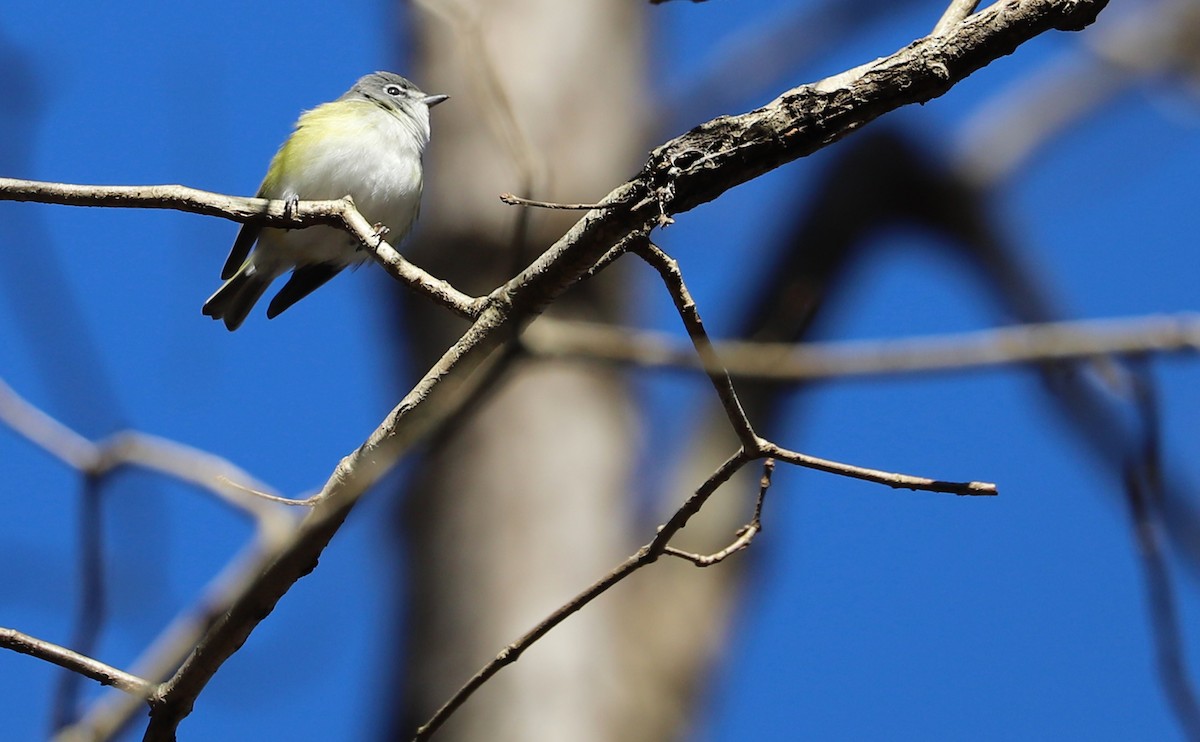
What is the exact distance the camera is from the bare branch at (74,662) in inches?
69.6

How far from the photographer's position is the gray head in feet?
19.5

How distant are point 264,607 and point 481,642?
3818mm

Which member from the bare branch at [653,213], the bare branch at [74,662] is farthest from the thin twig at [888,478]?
the bare branch at [74,662]

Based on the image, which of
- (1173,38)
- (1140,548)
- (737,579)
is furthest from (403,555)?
(1173,38)

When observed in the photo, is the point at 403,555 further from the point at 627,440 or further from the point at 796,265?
the point at 796,265

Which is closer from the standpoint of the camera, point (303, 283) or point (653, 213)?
point (653, 213)

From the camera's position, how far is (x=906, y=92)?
5.49 feet

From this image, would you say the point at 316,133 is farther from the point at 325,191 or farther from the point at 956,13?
the point at 956,13

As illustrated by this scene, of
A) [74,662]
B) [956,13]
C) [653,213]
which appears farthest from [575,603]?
[956,13]

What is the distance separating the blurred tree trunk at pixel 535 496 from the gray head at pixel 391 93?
380 millimetres

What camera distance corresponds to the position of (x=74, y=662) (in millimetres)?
1820

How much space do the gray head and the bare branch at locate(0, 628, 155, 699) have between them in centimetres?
427

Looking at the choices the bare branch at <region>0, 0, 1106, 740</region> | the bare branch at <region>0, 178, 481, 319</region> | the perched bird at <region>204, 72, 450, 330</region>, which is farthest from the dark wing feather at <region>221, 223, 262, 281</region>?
the bare branch at <region>0, 0, 1106, 740</region>

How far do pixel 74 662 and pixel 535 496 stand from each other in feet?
13.9
